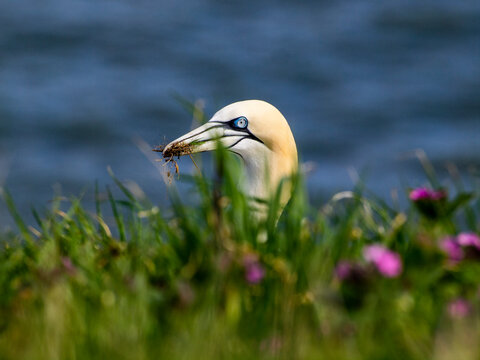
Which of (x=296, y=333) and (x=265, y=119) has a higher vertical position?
(x=265, y=119)

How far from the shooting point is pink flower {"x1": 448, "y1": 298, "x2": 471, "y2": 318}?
2971 millimetres

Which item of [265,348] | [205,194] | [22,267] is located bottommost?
[265,348]

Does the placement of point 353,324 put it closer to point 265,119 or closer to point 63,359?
point 63,359

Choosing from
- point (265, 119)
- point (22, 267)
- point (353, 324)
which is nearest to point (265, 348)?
point (353, 324)

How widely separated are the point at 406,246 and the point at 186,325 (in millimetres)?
1179

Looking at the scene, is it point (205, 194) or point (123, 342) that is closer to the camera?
point (123, 342)

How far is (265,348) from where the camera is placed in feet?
9.34

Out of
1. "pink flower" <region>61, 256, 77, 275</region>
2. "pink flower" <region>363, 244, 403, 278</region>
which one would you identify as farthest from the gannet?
"pink flower" <region>363, 244, 403, 278</region>

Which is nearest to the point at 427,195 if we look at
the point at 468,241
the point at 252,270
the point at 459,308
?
the point at 468,241

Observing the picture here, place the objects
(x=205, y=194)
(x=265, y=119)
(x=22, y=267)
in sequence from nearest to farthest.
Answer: (x=205, y=194), (x=22, y=267), (x=265, y=119)

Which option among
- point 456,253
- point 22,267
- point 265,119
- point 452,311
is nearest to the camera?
point 452,311

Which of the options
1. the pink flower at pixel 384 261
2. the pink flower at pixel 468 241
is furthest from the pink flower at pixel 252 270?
the pink flower at pixel 468 241

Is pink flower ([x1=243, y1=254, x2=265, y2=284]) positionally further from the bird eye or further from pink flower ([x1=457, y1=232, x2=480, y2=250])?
the bird eye

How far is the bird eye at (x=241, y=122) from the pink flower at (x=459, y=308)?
8.02 ft
